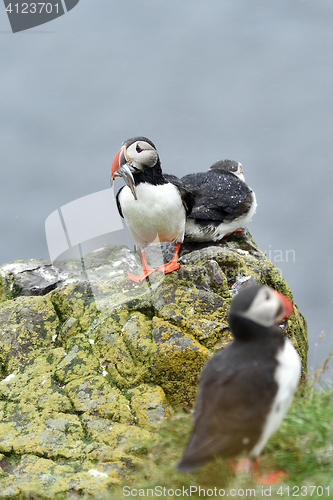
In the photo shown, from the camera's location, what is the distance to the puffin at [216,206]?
8.07 meters

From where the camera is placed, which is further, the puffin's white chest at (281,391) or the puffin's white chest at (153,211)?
the puffin's white chest at (153,211)

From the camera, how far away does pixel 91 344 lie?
18.9ft

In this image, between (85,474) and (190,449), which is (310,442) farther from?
(85,474)

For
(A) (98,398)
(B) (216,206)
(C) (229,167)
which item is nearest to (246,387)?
(A) (98,398)

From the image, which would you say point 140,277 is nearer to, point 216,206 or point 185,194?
point 185,194

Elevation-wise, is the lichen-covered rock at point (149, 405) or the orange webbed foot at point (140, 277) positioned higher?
the orange webbed foot at point (140, 277)

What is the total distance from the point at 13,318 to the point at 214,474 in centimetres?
373

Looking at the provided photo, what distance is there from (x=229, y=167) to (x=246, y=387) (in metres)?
7.17

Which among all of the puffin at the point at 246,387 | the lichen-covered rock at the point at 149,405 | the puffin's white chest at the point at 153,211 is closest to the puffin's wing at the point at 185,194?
the puffin's white chest at the point at 153,211

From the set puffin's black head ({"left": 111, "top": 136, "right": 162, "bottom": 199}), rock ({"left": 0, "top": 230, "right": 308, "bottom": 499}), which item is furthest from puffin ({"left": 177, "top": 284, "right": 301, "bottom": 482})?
puffin's black head ({"left": 111, "top": 136, "right": 162, "bottom": 199})

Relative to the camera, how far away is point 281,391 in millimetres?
3027

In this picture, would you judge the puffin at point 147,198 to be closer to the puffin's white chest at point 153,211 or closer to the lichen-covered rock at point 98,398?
the puffin's white chest at point 153,211

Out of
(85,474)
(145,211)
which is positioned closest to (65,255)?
(145,211)
